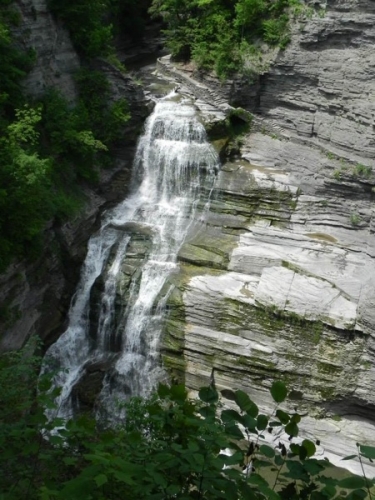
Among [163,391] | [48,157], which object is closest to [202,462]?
[163,391]

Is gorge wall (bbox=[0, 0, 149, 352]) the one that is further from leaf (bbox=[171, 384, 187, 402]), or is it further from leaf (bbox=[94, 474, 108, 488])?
leaf (bbox=[94, 474, 108, 488])

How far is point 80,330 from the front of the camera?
1553 cm

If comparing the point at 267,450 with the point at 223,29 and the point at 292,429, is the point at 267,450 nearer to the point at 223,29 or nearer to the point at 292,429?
the point at 292,429

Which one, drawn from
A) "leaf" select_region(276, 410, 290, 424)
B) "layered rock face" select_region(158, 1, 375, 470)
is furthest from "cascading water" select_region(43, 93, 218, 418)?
"leaf" select_region(276, 410, 290, 424)

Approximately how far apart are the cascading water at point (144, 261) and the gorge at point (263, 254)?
0.19 ft

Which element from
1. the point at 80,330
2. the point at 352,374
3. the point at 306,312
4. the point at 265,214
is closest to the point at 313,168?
the point at 265,214

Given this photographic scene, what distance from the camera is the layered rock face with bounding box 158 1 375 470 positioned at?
13602 millimetres

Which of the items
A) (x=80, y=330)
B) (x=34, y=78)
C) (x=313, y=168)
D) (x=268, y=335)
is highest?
(x=34, y=78)

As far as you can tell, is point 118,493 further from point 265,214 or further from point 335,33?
point 335,33

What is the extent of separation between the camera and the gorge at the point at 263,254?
44.8 feet

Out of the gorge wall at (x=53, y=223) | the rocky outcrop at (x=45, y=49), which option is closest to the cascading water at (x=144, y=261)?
the gorge wall at (x=53, y=223)

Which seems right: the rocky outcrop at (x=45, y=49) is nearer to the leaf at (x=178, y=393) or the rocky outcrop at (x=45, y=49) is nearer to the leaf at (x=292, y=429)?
the leaf at (x=178, y=393)

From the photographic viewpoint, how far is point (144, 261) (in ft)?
52.6

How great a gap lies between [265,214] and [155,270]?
379 centimetres
